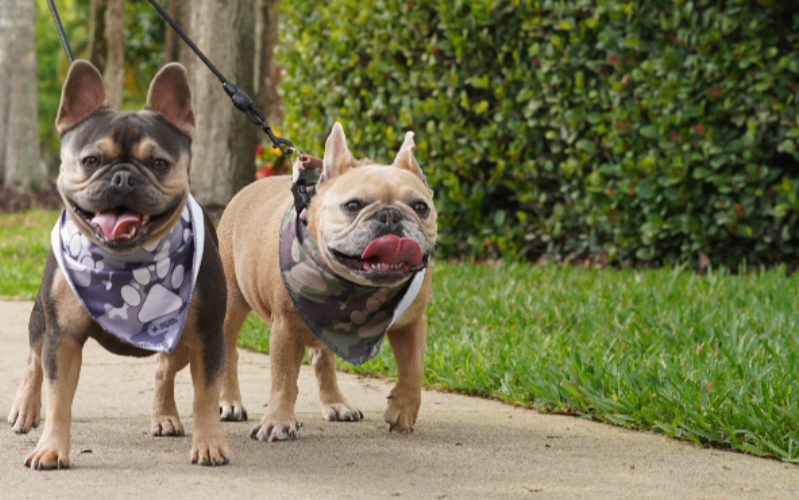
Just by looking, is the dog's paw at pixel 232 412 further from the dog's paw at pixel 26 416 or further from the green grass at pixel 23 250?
the green grass at pixel 23 250

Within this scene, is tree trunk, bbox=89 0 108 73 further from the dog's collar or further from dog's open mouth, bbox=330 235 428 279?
dog's open mouth, bbox=330 235 428 279

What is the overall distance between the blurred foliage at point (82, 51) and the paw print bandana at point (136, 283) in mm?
6461

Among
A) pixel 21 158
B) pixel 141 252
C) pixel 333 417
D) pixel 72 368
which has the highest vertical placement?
pixel 141 252

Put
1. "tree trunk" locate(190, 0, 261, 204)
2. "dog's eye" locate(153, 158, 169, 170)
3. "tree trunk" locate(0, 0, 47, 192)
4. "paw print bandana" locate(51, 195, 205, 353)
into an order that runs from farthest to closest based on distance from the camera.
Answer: "tree trunk" locate(0, 0, 47, 192) → "tree trunk" locate(190, 0, 261, 204) → "paw print bandana" locate(51, 195, 205, 353) → "dog's eye" locate(153, 158, 169, 170)

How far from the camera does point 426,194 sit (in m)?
4.12

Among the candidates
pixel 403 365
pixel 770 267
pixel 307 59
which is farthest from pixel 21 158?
pixel 403 365

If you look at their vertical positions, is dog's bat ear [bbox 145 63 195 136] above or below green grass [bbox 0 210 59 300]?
above

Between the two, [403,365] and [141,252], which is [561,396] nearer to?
[403,365]

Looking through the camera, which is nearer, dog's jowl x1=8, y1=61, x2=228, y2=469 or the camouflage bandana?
dog's jowl x1=8, y1=61, x2=228, y2=469

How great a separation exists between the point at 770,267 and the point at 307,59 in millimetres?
5887

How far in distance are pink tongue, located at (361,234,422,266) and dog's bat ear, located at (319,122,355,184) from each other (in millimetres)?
583

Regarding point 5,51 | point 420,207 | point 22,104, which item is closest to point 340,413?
point 420,207

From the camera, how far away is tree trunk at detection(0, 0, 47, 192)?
20531 mm

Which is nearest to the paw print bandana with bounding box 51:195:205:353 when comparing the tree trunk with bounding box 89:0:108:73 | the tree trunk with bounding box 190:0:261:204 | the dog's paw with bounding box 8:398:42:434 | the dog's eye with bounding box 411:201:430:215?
the dog's paw with bounding box 8:398:42:434
